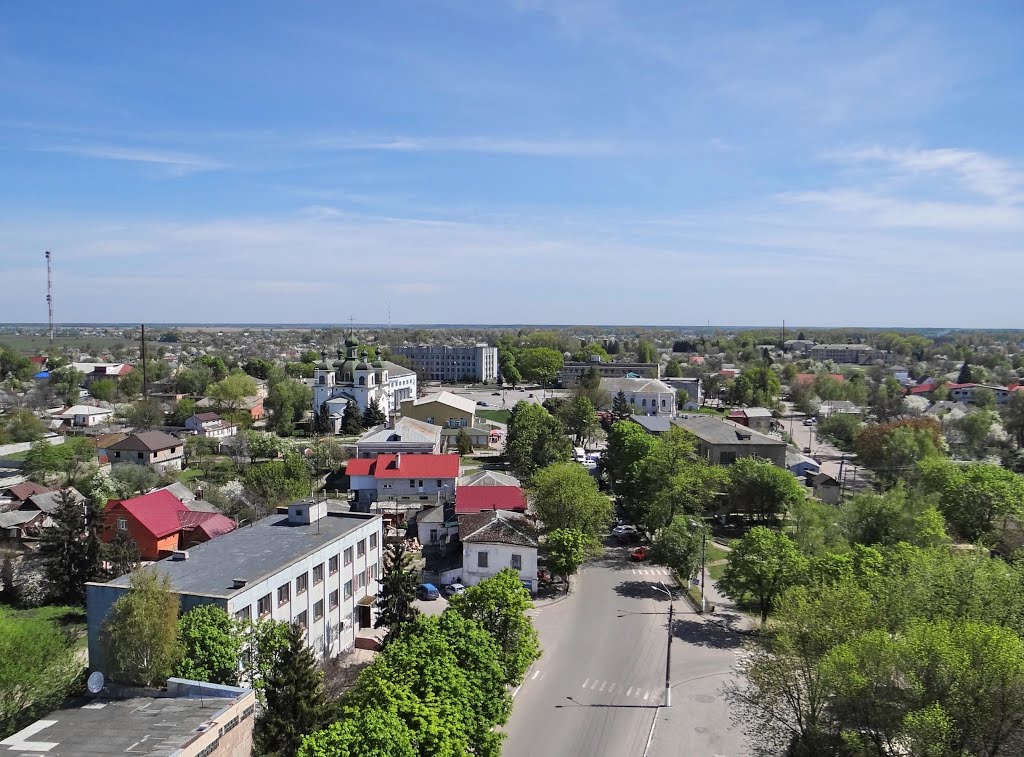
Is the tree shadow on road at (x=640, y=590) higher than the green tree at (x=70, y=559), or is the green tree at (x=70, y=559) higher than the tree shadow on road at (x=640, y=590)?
the green tree at (x=70, y=559)

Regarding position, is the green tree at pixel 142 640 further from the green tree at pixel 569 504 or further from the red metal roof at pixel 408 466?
the red metal roof at pixel 408 466

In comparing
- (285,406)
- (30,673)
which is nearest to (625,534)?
(30,673)

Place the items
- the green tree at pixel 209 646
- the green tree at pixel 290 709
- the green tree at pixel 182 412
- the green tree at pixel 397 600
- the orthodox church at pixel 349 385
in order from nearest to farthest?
the green tree at pixel 290 709, the green tree at pixel 209 646, the green tree at pixel 397 600, the green tree at pixel 182 412, the orthodox church at pixel 349 385

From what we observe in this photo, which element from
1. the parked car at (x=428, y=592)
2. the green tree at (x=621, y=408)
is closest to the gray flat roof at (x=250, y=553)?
the parked car at (x=428, y=592)

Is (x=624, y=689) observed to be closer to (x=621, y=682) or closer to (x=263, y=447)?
(x=621, y=682)

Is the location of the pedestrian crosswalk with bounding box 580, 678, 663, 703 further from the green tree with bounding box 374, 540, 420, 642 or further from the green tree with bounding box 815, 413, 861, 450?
the green tree with bounding box 815, 413, 861, 450

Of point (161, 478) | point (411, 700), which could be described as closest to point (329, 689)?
point (411, 700)
